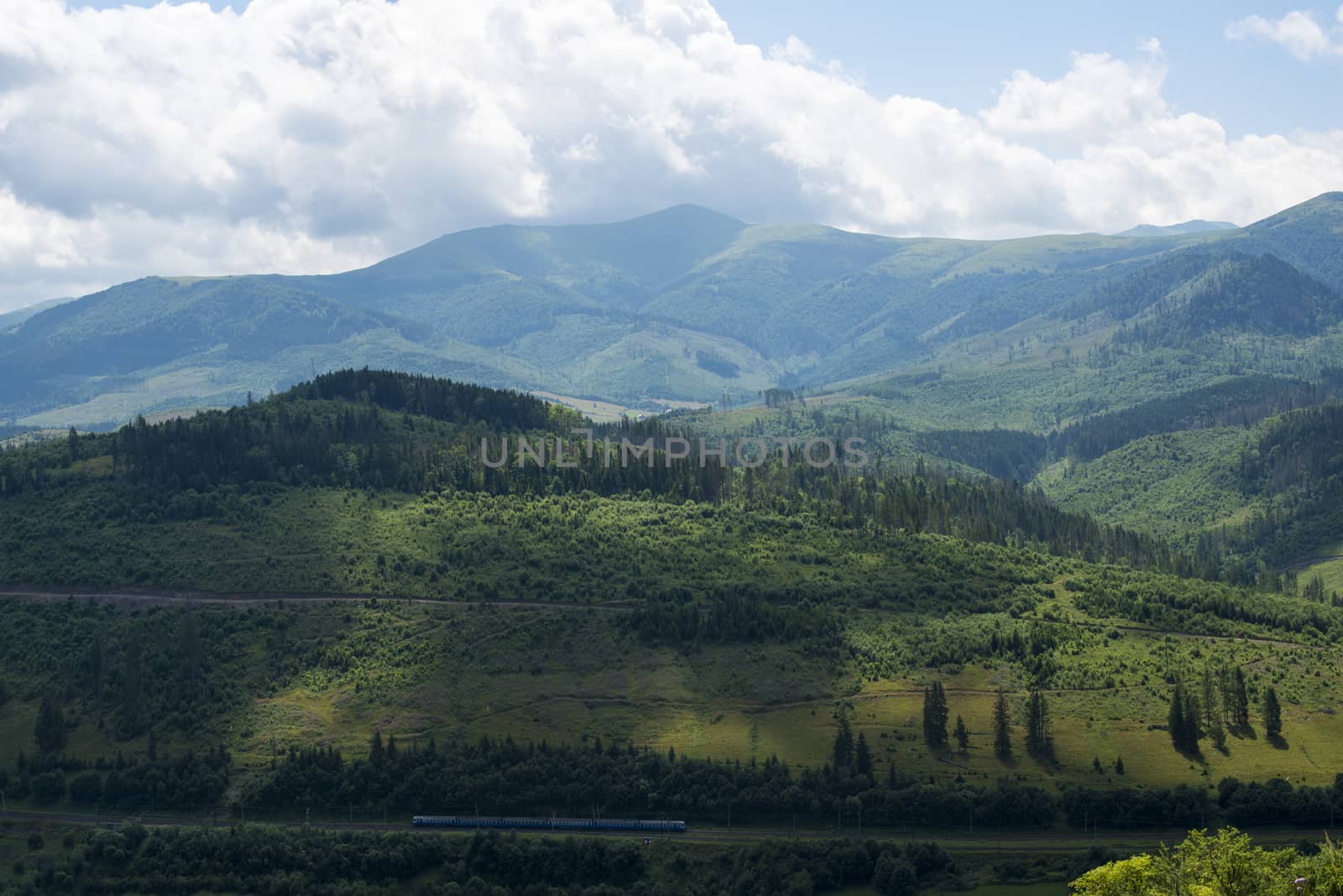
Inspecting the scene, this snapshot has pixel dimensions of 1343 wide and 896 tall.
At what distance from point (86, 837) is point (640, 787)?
210ft

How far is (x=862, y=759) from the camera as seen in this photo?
6191 inches

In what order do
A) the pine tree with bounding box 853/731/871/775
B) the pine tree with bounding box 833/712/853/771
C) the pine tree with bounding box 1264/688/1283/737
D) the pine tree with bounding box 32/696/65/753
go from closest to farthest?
the pine tree with bounding box 853/731/871/775 < the pine tree with bounding box 833/712/853/771 < the pine tree with bounding box 1264/688/1283/737 < the pine tree with bounding box 32/696/65/753

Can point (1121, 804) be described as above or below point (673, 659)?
below

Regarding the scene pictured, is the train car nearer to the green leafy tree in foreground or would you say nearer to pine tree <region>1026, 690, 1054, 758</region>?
pine tree <region>1026, 690, 1054, 758</region>

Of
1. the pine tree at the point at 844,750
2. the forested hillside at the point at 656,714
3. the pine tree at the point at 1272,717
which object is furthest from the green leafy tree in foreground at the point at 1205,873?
the pine tree at the point at 1272,717

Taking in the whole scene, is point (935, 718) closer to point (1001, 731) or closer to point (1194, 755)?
point (1001, 731)

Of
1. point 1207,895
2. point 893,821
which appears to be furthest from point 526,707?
point 1207,895

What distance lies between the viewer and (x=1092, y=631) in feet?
653

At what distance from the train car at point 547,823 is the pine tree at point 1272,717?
251ft

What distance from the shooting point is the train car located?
150m

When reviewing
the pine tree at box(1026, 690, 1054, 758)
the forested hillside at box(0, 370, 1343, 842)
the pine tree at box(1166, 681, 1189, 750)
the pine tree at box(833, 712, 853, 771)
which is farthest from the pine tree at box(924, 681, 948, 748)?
the pine tree at box(1166, 681, 1189, 750)

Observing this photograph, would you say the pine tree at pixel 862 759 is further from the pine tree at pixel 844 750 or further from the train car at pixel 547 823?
the train car at pixel 547 823

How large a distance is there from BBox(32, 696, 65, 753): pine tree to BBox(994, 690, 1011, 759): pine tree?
394 feet

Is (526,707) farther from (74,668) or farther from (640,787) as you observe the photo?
(74,668)
